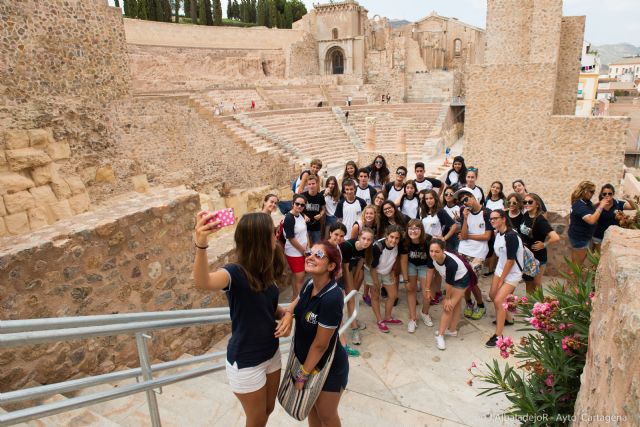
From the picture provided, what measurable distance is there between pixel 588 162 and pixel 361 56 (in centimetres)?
2778

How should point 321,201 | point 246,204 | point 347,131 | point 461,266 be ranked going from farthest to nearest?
point 347,131
point 246,204
point 321,201
point 461,266

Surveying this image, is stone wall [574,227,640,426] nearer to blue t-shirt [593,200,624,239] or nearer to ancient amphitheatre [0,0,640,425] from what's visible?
ancient amphitheatre [0,0,640,425]

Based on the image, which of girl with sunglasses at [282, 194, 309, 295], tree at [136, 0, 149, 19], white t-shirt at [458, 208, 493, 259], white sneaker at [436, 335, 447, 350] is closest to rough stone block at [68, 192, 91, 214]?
girl with sunglasses at [282, 194, 309, 295]

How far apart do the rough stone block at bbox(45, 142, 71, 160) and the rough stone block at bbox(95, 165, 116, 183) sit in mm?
943

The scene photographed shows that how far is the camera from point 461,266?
441cm

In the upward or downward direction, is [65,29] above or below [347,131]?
above

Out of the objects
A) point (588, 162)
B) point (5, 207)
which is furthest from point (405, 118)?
point (5, 207)

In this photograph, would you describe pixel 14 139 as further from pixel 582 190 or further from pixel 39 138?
pixel 582 190

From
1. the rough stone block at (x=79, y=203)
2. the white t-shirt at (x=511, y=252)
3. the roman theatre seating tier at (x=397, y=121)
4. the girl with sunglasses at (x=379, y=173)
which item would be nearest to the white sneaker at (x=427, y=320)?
the white t-shirt at (x=511, y=252)

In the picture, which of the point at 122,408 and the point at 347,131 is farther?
the point at 347,131

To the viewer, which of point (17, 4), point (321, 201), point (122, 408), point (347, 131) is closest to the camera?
point (122, 408)

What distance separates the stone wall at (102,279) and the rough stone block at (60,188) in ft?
6.53

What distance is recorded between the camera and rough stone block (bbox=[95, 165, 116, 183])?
632 cm

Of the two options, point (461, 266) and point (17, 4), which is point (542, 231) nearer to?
point (461, 266)
